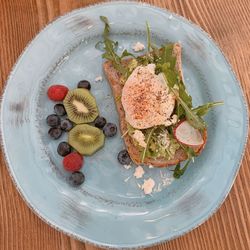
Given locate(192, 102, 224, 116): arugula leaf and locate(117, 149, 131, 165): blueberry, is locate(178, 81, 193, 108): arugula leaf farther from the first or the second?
locate(117, 149, 131, 165): blueberry

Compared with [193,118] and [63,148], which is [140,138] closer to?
[193,118]

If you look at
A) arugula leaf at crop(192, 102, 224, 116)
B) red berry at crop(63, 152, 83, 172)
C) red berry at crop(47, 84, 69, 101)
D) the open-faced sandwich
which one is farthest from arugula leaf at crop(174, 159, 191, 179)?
red berry at crop(47, 84, 69, 101)

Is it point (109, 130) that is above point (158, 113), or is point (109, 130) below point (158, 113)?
below

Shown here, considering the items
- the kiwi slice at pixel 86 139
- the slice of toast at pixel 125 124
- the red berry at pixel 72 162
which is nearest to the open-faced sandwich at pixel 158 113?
the slice of toast at pixel 125 124

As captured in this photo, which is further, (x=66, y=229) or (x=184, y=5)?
(x=184, y=5)

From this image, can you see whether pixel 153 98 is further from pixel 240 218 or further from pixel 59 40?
pixel 240 218

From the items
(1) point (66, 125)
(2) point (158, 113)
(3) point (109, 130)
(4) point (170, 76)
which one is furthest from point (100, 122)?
(4) point (170, 76)

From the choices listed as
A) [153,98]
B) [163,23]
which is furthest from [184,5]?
[153,98]
